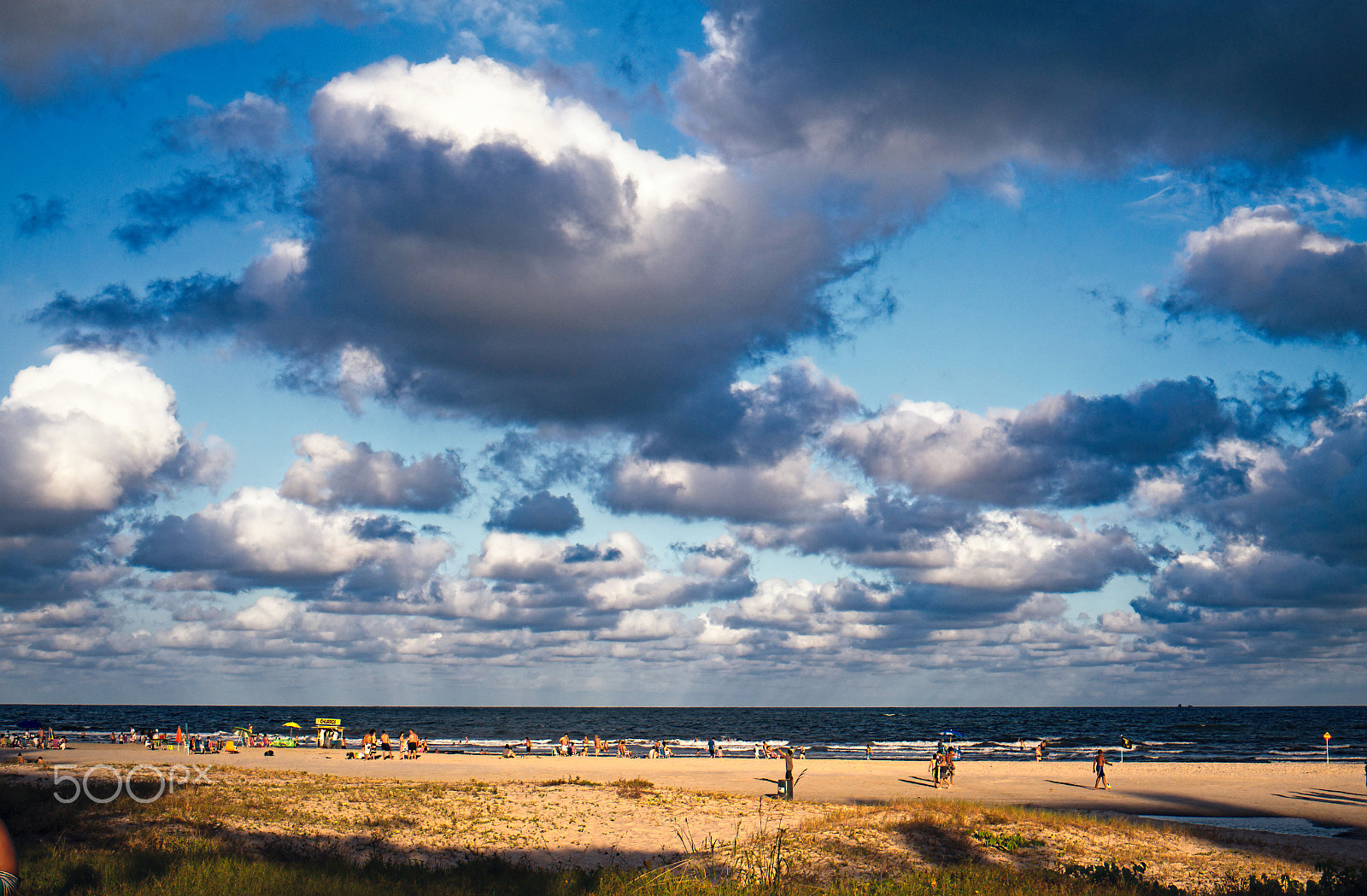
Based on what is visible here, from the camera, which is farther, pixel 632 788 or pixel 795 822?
pixel 632 788

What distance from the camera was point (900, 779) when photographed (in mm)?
46594

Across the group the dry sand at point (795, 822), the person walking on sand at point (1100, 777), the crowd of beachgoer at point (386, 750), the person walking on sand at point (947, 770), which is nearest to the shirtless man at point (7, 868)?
the dry sand at point (795, 822)

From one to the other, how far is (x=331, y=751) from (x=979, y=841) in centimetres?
5598

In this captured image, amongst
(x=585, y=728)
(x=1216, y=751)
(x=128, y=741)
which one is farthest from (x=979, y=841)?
(x=585, y=728)

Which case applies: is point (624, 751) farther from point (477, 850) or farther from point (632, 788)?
point (477, 850)

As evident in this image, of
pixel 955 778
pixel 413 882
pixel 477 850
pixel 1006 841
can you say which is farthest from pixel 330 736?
pixel 413 882

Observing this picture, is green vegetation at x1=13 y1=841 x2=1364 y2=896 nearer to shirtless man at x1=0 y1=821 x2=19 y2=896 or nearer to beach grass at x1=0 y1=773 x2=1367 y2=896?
beach grass at x1=0 y1=773 x2=1367 y2=896

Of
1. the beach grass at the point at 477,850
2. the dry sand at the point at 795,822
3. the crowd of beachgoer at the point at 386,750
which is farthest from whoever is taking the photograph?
the crowd of beachgoer at the point at 386,750

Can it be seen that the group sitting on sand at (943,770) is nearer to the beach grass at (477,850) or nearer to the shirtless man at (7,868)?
the beach grass at (477,850)

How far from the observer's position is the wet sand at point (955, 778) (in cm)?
3712

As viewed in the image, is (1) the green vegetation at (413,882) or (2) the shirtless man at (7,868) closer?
(2) the shirtless man at (7,868)

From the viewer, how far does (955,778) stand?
48281mm

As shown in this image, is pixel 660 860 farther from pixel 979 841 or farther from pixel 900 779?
pixel 900 779

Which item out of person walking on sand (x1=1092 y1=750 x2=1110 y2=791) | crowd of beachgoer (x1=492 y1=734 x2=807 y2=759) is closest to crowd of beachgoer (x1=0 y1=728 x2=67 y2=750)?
crowd of beachgoer (x1=492 y1=734 x2=807 y2=759)
